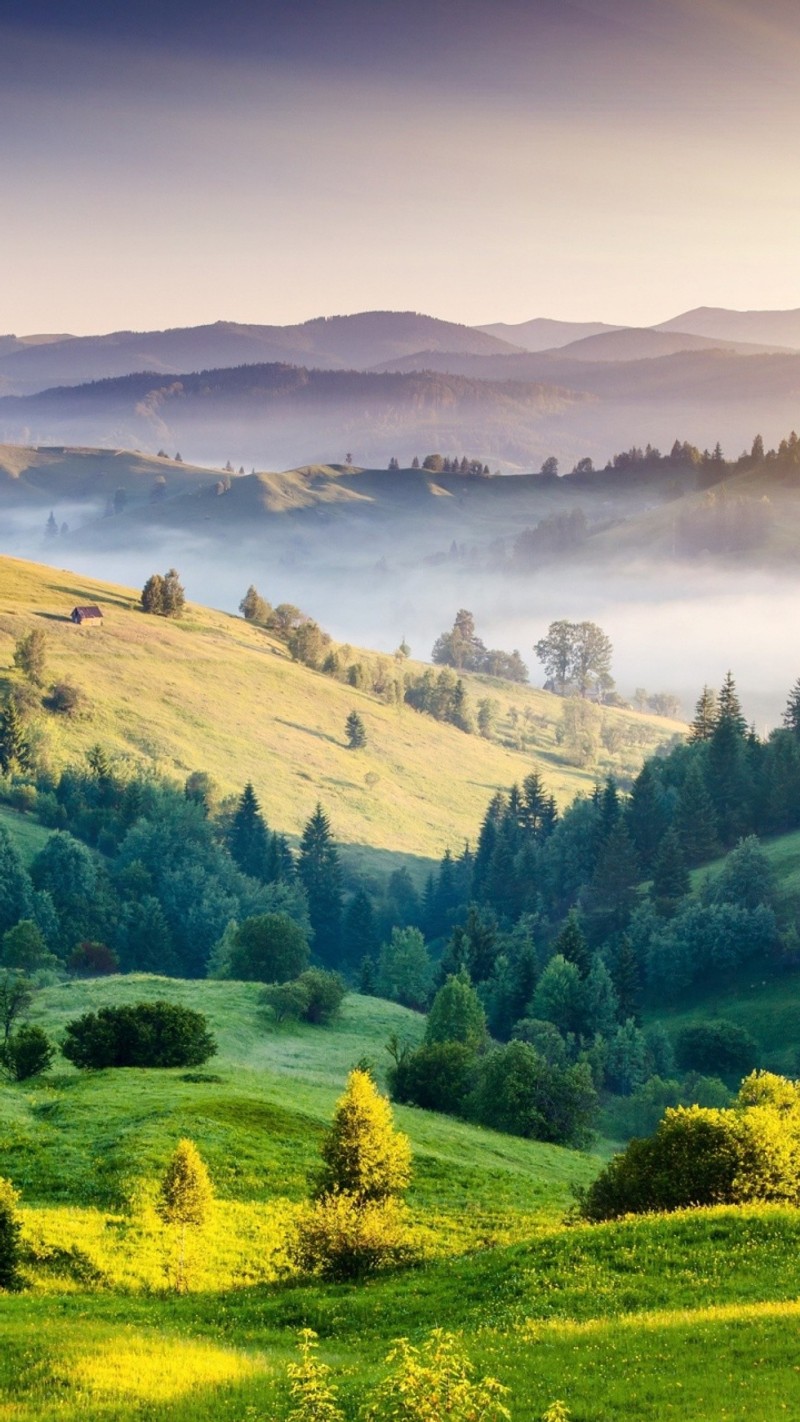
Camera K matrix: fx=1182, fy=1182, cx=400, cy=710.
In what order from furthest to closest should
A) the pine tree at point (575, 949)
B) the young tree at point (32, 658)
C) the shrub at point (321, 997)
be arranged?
the young tree at point (32, 658)
the pine tree at point (575, 949)
the shrub at point (321, 997)

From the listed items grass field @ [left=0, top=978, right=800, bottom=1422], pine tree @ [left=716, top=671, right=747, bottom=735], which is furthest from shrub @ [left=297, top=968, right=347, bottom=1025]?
pine tree @ [left=716, top=671, right=747, bottom=735]

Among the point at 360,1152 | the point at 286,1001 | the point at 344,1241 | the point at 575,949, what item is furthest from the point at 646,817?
the point at 344,1241

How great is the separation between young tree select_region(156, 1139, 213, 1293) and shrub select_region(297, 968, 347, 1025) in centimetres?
5438

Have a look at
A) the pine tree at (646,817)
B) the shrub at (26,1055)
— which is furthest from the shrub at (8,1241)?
the pine tree at (646,817)

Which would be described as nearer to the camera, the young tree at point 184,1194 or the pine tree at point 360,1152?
the young tree at point 184,1194

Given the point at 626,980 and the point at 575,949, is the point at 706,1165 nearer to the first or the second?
the point at 626,980

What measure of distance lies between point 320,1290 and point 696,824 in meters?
112

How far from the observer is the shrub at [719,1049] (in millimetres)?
93375

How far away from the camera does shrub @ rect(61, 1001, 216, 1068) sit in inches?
2557

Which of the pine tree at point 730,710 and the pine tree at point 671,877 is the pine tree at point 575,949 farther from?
the pine tree at point 730,710

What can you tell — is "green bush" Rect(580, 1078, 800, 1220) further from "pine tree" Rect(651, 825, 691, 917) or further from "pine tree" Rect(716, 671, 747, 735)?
"pine tree" Rect(716, 671, 747, 735)

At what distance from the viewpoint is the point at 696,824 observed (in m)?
141

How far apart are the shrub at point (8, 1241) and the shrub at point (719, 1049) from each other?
225ft

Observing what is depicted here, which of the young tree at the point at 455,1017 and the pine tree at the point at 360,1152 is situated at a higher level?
the pine tree at the point at 360,1152
